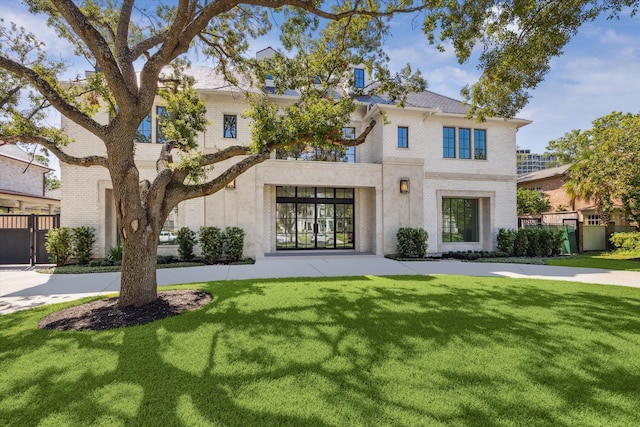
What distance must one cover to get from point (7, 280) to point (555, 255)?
20.5m

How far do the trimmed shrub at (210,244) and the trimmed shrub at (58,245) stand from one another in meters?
4.44

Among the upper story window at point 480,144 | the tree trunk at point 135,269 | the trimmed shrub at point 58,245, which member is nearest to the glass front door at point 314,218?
the upper story window at point 480,144

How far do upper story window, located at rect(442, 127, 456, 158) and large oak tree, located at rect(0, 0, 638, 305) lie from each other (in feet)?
17.4

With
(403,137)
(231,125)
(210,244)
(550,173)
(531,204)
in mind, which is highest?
(231,125)

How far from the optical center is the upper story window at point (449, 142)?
568 inches

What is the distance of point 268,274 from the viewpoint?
29.8 feet

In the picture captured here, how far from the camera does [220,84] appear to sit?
13.1m

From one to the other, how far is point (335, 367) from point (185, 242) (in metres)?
9.72

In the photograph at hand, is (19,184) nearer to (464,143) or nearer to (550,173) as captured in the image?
(464,143)

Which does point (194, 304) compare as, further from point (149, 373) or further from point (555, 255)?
point (555, 255)

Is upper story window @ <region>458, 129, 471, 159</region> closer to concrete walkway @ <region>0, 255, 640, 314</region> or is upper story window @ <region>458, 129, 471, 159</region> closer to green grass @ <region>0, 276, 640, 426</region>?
concrete walkway @ <region>0, 255, 640, 314</region>

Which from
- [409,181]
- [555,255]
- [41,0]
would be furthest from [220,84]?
[555,255]

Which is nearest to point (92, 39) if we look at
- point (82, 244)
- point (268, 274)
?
point (268, 274)

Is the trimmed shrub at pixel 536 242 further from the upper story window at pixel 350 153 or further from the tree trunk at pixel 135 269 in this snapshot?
the tree trunk at pixel 135 269
